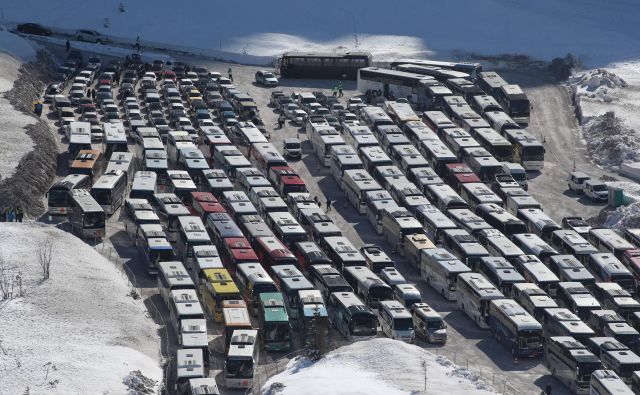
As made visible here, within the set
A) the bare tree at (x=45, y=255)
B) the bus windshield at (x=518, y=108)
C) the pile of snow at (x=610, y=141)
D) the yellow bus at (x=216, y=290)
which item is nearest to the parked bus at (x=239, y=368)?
the yellow bus at (x=216, y=290)

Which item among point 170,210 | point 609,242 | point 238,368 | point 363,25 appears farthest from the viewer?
point 363,25

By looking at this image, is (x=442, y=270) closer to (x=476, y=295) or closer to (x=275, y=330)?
(x=476, y=295)

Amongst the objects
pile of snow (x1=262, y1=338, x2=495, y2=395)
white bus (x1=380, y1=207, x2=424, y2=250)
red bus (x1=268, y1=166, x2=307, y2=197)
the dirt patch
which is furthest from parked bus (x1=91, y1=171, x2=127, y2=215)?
pile of snow (x1=262, y1=338, x2=495, y2=395)

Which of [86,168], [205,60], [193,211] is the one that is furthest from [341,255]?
[205,60]

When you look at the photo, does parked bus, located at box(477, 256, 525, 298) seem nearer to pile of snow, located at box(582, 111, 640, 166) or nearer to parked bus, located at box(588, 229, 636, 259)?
parked bus, located at box(588, 229, 636, 259)

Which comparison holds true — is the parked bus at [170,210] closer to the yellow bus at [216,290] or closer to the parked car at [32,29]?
the yellow bus at [216,290]

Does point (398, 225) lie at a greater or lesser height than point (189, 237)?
lesser

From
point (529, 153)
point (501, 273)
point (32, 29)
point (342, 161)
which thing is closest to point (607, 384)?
point (501, 273)
